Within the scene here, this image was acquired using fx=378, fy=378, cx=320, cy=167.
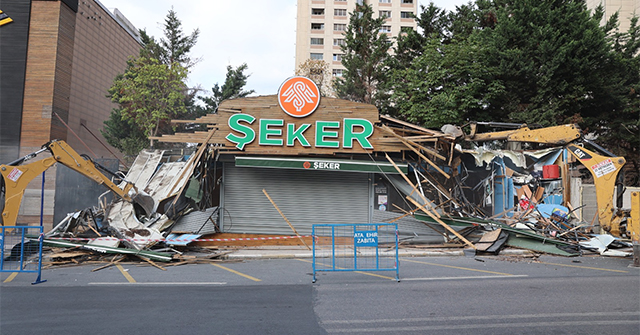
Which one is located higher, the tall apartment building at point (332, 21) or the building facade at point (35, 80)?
the tall apartment building at point (332, 21)

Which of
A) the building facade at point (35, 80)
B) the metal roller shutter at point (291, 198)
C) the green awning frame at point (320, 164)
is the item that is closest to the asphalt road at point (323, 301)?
the metal roller shutter at point (291, 198)

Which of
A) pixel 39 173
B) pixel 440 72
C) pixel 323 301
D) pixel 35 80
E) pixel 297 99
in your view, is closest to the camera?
pixel 323 301

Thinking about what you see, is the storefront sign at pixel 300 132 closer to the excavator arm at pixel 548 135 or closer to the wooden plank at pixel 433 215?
the wooden plank at pixel 433 215

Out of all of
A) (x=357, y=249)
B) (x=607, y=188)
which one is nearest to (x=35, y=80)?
(x=357, y=249)

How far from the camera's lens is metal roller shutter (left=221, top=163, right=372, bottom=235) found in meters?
14.7

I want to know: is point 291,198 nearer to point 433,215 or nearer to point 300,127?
point 300,127

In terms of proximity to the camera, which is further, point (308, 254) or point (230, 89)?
point (230, 89)

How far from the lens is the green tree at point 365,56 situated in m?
29.4

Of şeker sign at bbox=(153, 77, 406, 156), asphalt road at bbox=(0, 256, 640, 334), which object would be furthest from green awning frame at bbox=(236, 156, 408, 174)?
asphalt road at bbox=(0, 256, 640, 334)

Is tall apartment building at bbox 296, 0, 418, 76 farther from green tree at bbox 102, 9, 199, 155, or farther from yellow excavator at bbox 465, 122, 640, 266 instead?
yellow excavator at bbox 465, 122, 640, 266

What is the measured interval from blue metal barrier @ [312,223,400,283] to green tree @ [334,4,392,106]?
16931 mm

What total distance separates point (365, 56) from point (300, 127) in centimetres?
1811

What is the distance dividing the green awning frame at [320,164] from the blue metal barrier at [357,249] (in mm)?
2106

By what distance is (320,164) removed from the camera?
1402cm
